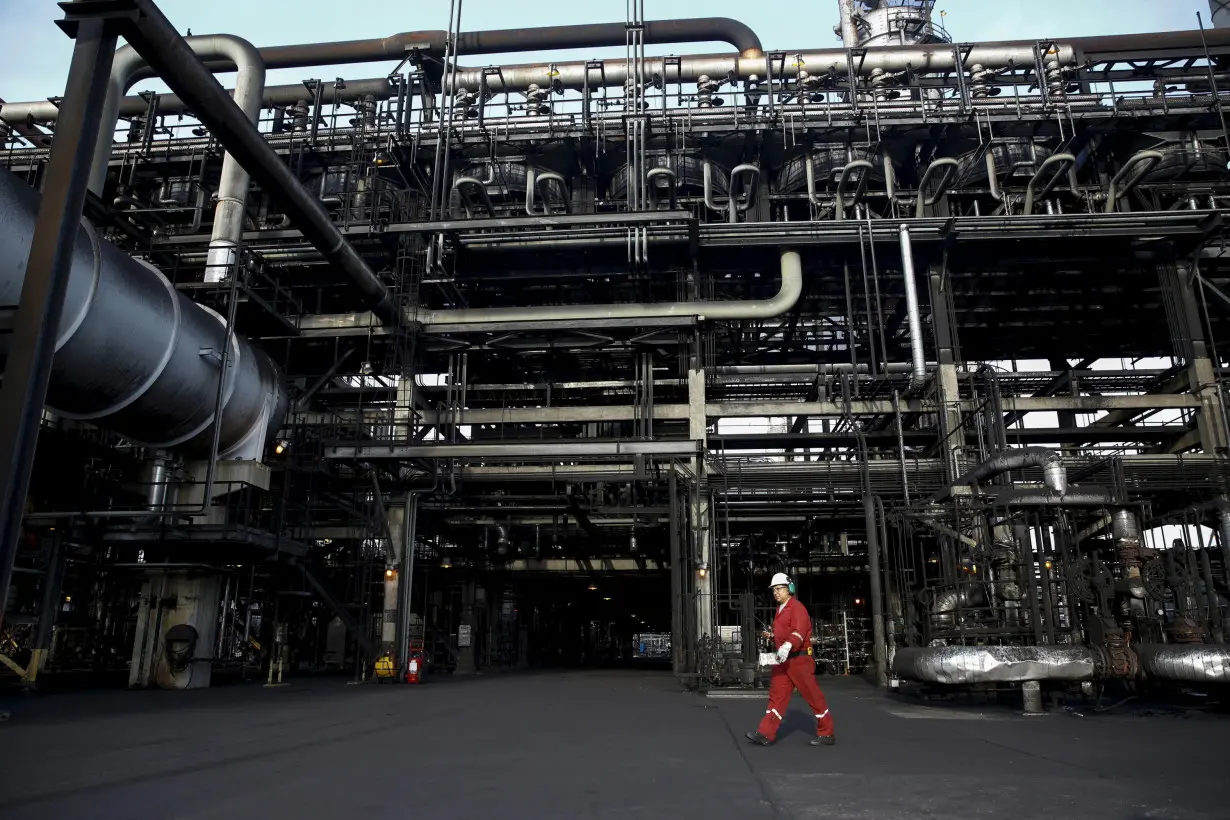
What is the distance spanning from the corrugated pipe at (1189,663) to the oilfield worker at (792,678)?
16.2ft

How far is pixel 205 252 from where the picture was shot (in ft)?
61.4

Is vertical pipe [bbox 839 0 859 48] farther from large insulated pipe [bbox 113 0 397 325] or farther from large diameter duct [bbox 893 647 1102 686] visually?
large diameter duct [bbox 893 647 1102 686]

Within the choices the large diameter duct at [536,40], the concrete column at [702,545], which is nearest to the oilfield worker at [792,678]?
the concrete column at [702,545]

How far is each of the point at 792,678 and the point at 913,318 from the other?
1422 cm

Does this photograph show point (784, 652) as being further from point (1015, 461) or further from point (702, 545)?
point (702, 545)

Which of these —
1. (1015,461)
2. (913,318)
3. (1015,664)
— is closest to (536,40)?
(913,318)

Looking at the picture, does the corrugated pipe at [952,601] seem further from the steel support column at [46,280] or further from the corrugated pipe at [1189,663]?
the steel support column at [46,280]

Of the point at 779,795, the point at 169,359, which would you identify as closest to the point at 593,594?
the point at 169,359

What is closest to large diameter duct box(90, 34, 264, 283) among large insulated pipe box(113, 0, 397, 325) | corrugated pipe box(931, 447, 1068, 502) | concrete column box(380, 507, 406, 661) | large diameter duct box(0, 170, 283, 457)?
large insulated pipe box(113, 0, 397, 325)

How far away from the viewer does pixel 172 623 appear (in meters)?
14.6

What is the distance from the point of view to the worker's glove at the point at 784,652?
709 centimetres

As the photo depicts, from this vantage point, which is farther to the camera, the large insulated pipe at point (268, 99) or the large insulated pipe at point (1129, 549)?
the large insulated pipe at point (268, 99)

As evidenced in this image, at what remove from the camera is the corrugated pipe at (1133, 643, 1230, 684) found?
8828 mm

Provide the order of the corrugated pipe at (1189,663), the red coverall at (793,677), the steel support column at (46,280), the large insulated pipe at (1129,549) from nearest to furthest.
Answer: the steel support column at (46,280), the red coverall at (793,677), the corrugated pipe at (1189,663), the large insulated pipe at (1129,549)
